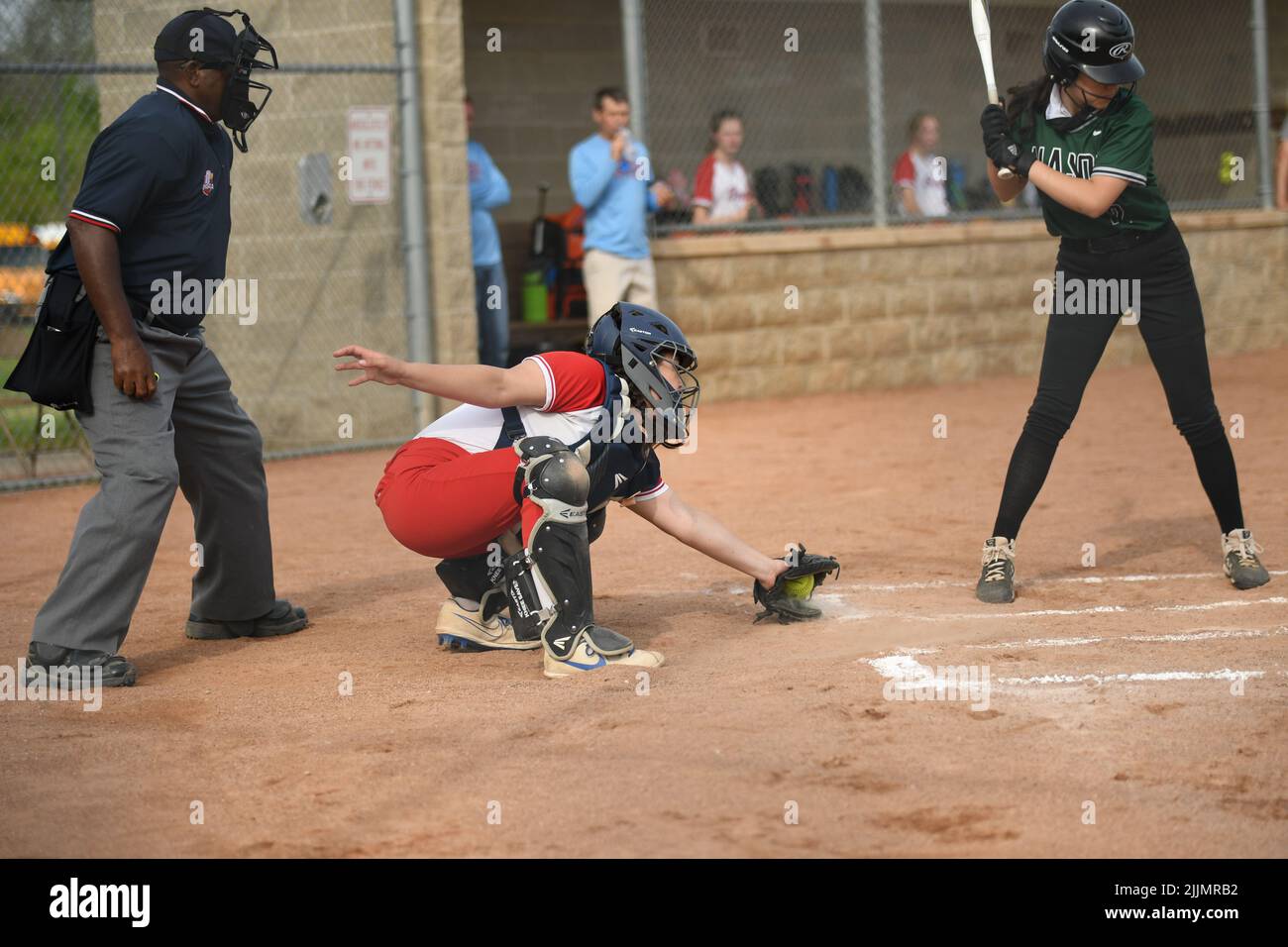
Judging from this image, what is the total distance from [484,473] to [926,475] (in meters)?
4.63

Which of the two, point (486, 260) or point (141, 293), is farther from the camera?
point (486, 260)

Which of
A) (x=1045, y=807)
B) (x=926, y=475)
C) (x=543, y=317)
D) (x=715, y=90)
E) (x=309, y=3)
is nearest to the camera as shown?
(x=1045, y=807)

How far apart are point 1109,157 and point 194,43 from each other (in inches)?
127

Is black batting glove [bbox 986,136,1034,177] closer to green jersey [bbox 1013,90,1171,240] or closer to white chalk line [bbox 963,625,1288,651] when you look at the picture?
green jersey [bbox 1013,90,1171,240]

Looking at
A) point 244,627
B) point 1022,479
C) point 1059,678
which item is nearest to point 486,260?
point 244,627

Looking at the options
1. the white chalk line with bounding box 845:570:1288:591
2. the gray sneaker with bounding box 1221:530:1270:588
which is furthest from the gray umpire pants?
the gray sneaker with bounding box 1221:530:1270:588

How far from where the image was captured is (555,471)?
4898 mm

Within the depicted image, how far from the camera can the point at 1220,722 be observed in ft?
14.1

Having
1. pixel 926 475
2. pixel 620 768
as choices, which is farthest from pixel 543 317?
pixel 620 768

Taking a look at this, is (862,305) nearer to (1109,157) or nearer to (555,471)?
(1109,157)

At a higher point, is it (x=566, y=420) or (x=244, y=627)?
(x=566, y=420)

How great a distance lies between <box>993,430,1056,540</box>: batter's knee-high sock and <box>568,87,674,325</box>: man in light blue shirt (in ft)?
19.8

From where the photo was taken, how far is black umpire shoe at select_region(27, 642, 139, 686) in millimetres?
5082
